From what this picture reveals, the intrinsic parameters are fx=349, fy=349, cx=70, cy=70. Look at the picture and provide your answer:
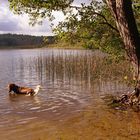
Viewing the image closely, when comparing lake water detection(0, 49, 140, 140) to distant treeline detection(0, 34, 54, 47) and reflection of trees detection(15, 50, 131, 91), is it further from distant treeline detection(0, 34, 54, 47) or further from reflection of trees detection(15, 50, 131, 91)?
distant treeline detection(0, 34, 54, 47)

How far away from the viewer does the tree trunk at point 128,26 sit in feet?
A: 49.7

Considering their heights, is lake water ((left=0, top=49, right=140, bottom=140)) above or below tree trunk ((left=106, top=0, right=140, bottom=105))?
below

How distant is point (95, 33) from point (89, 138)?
8412 millimetres

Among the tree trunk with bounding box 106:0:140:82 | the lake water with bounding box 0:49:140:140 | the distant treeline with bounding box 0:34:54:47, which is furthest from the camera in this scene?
the distant treeline with bounding box 0:34:54:47

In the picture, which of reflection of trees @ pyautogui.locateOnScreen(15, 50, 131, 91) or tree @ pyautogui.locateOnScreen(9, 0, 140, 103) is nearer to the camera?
tree @ pyautogui.locateOnScreen(9, 0, 140, 103)

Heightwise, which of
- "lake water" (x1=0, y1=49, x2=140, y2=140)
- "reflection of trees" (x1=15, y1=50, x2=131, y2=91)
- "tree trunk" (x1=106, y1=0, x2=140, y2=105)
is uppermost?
"tree trunk" (x1=106, y1=0, x2=140, y2=105)

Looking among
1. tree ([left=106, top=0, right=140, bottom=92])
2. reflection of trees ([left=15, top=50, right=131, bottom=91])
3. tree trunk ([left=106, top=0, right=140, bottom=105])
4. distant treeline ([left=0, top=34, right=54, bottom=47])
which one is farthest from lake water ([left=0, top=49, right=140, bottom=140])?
distant treeline ([left=0, top=34, right=54, bottom=47])

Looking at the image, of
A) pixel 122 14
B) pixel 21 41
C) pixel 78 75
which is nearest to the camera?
pixel 122 14

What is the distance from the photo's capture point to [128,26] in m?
15.4

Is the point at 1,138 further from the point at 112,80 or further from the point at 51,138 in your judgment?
the point at 112,80

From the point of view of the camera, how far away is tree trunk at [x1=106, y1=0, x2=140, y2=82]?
1515cm

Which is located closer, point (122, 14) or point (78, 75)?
point (122, 14)

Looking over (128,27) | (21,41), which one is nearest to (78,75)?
(128,27)

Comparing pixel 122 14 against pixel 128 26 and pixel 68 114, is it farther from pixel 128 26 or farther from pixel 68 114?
pixel 68 114
